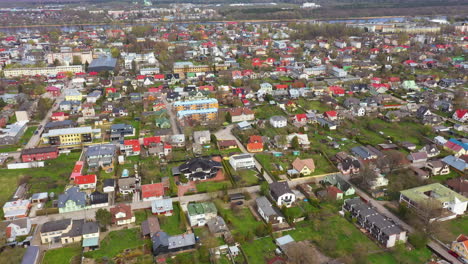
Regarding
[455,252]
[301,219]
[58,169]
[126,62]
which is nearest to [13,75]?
[126,62]

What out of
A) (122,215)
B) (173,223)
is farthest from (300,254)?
(122,215)

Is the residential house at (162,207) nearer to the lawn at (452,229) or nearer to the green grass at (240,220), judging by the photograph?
the green grass at (240,220)

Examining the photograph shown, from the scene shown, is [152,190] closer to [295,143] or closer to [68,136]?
[295,143]

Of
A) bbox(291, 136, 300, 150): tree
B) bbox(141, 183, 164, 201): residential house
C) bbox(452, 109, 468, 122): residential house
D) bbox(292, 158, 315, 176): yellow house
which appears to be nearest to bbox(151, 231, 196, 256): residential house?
bbox(141, 183, 164, 201): residential house

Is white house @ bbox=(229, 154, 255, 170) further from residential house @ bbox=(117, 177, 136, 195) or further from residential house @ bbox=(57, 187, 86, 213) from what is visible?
residential house @ bbox=(57, 187, 86, 213)

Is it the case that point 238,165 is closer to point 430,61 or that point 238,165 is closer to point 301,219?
point 301,219

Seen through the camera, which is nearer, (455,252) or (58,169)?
(455,252)
